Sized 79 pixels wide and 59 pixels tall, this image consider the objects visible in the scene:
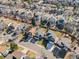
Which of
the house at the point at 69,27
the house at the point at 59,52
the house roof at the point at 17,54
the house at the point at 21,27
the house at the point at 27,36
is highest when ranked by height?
the house at the point at 69,27

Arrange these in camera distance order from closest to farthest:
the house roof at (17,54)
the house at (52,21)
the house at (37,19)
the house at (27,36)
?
the house roof at (17,54)
the house at (27,36)
the house at (52,21)
the house at (37,19)

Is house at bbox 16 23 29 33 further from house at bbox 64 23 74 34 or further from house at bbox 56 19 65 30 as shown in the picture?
house at bbox 64 23 74 34

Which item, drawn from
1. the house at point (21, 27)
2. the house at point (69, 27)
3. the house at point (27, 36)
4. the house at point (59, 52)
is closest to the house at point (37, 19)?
the house at point (21, 27)

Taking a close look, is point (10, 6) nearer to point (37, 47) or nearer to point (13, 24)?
point (13, 24)

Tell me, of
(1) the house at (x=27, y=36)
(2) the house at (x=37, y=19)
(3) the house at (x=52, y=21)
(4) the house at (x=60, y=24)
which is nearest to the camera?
(1) the house at (x=27, y=36)

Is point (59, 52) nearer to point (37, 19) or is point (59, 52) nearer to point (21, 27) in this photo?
point (21, 27)

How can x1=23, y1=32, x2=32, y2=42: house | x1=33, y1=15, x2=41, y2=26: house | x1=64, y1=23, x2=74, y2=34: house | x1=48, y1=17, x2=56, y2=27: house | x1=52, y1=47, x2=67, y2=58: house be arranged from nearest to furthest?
x1=52, y1=47, x2=67, y2=58: house → x1=23, y1=32, x2=32, y2=42: house → x1=64, y1=23, x2=74, y2=34: house → x1=48, y1=17, x2=56, y2=27: house → x1=33, y1=15, x2=41, y2=26: house

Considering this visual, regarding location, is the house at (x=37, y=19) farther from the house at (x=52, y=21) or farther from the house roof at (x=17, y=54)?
the house roof at (x=17, y=54)

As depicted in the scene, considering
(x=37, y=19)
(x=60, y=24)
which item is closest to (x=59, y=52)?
(x=60, y=24)

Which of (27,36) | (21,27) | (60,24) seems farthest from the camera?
(21,27)

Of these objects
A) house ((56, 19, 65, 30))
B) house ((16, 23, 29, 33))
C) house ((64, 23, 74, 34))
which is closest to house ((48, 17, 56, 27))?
house ((56, 19, 65, 30))

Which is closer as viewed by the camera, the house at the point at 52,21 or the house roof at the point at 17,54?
the house roof at the point at 17,54
